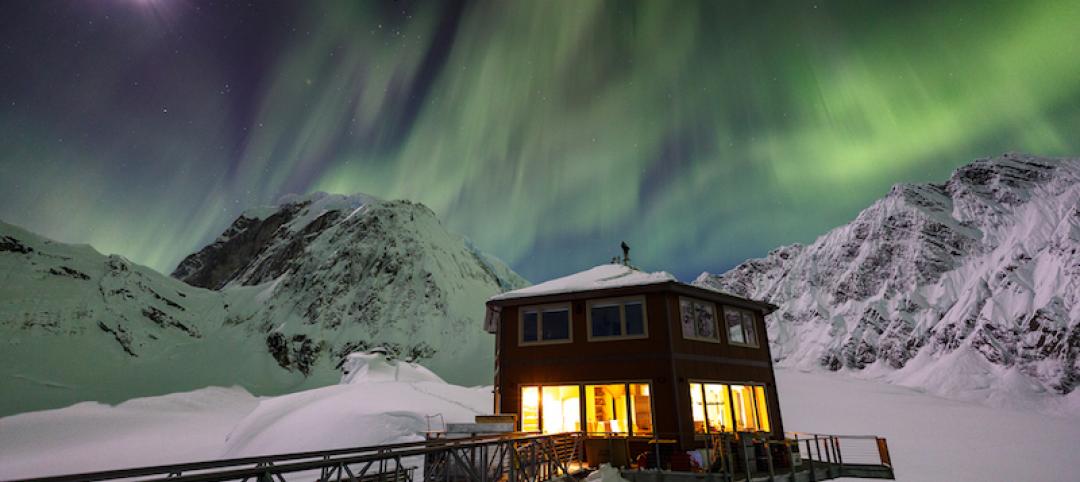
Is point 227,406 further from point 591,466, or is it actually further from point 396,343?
point 591,466

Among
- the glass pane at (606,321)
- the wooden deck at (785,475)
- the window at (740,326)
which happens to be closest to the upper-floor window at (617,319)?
the glass pane at (606,321)

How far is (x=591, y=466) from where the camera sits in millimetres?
17625

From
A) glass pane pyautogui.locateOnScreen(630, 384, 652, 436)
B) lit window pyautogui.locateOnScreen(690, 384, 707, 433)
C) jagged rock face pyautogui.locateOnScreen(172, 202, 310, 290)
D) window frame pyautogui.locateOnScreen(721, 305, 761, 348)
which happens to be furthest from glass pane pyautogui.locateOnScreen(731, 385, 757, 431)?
jagged rock face pyautogui.locateOnScreen(172, 202, 310, 290)

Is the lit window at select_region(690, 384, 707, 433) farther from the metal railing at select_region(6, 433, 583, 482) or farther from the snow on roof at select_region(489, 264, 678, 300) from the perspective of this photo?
the metal railing at select_region(6, 433, 583, 482)

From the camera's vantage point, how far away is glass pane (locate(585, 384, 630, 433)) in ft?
66.1

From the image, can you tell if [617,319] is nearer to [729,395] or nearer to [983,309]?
[729,395]

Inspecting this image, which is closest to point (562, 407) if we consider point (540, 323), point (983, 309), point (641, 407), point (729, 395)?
point (641, 407)

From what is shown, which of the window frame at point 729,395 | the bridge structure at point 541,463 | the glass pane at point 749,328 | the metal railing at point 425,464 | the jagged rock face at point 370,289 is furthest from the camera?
the jagged rock face at point 370,289

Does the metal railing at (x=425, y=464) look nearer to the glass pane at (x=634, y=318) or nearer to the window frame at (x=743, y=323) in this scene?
the glass pane at (x=634, y=318)

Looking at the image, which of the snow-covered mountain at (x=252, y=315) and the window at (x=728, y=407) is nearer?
the window at (x=728, y=407)

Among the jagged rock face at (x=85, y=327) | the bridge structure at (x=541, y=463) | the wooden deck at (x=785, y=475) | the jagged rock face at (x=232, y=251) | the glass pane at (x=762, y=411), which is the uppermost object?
the jagged rock face at (x=232, y=251)

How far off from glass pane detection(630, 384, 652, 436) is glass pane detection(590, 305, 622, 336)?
2.30 meters

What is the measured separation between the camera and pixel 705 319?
69.1 ft

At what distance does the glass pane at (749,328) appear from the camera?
73.5 ft
